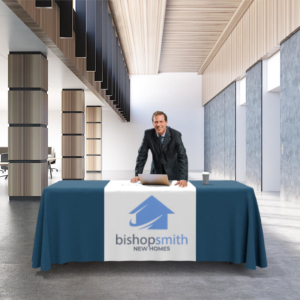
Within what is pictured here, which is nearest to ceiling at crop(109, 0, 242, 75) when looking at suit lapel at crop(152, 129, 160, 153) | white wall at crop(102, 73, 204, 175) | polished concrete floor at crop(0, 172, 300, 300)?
white wall at crop(102, 73, 204, 175)

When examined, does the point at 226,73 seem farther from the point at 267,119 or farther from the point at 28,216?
the point at 28,216

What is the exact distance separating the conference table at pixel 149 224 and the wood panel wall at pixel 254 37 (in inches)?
208

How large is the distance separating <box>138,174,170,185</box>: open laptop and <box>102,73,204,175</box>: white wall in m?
16.4

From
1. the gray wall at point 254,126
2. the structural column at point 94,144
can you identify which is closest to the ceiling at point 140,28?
the gray wall at point 254,126

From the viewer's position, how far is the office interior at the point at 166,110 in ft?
10.6

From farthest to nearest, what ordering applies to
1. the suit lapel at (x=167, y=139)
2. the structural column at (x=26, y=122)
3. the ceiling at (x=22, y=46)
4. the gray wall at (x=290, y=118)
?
the structural column at (x=26, y=122) < the gray wall at (x=290, y=118) < the ceiling at (x=22, y=46) < the suit lapel at (x=167, y=139)

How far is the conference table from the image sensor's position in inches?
131

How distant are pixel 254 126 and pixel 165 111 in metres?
10.2

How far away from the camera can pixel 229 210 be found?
3.34 m

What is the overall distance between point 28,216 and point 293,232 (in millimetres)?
4480

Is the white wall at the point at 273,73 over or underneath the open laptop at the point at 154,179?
over

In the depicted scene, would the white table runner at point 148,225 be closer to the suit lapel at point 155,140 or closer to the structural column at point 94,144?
the suit lapel at point 155,140

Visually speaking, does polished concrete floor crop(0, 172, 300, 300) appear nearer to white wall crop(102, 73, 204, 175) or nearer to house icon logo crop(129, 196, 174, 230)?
house icon logo crop(129, 196, 174, 230)

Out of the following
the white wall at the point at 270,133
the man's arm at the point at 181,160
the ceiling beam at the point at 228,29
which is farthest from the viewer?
the ceiling beam at the point at 228,29
